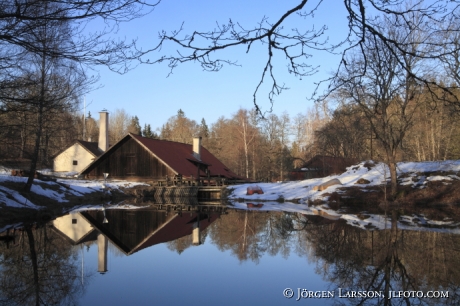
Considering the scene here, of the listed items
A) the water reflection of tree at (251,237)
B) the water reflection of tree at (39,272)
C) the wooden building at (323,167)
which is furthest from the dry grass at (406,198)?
the water reflection of tree at (39,272)

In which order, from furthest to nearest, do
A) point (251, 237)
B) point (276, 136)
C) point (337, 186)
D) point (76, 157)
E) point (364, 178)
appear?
point (276, 136) < point (76, 157) < point (364, 178) < point (337, 186) < point (251, 237)

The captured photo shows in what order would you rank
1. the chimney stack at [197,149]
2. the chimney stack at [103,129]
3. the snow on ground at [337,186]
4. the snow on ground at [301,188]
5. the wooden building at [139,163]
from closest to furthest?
the snow on ground at [301,188], the snow on ground at [337,186], the wooden building at [139,163], the chimney stack at [103,129], the chimney stack at [197,149]

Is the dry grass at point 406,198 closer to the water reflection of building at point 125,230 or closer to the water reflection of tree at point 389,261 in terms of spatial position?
the water reflection of building at point 125,230

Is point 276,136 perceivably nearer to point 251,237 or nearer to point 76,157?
point 76,157

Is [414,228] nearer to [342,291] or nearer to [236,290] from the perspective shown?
[342,291]

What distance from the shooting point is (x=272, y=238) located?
515 inches

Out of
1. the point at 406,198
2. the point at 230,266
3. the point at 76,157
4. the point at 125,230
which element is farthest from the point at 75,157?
the point at 230,266

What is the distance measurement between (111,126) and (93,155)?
42.3 metres

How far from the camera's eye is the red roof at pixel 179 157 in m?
40.0

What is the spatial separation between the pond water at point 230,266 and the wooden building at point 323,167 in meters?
23.1

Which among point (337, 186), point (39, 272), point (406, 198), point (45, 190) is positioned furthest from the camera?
point (337, 186)

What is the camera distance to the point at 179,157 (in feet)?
142

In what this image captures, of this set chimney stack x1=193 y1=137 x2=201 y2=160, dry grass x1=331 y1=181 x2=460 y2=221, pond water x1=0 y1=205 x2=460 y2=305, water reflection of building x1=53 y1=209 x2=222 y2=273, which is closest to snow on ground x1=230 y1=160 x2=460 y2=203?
dry grass x1=331 y1=181 x2=460 y2=221

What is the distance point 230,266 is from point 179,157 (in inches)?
1351
